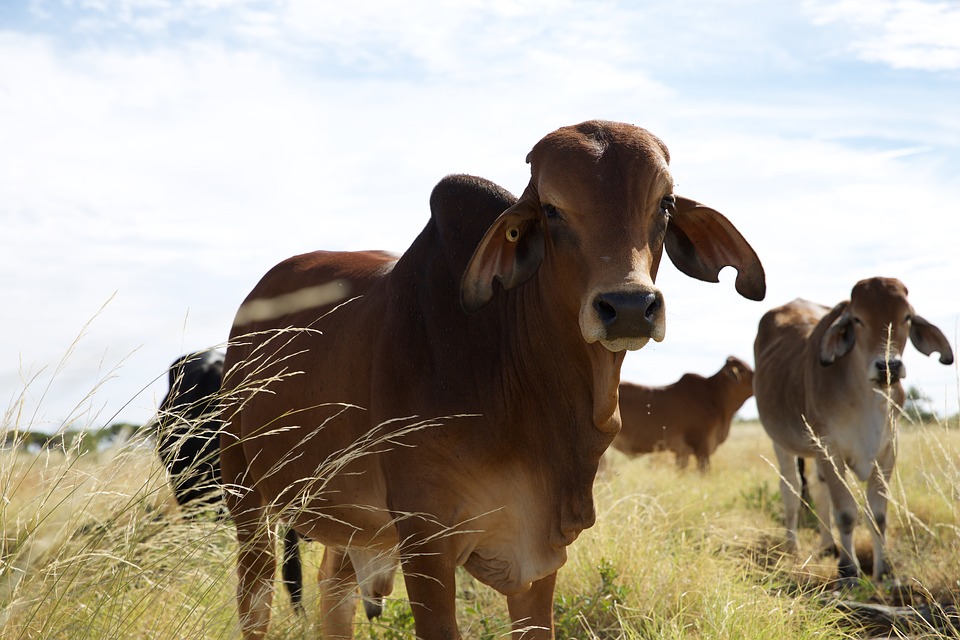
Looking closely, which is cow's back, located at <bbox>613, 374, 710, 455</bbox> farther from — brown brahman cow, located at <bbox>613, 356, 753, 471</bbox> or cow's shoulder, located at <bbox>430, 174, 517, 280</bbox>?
cow's shoulder, located at <bbox>430, 174, 517, 280</bbox>

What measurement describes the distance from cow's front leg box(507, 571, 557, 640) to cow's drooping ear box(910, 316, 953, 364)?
499cm

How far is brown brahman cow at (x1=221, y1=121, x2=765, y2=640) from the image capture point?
3.16 m

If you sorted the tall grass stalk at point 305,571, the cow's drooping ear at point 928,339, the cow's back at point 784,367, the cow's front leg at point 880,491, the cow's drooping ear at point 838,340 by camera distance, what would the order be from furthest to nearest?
the cow's back at point 784,367, the cow's drooping ear at point 838,340, the cow's front leg at point 880,491, the cow's drooping ear at point 928,339, the tall grass stalk at point 305,571

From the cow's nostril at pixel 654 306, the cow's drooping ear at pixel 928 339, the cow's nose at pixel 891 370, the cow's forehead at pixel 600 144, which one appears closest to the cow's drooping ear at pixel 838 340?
the cow's drooping ear at pixel 928 339

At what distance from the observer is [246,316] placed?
513cm

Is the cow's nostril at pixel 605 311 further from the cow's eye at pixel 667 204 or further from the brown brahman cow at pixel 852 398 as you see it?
the brown brahman cow at pixel 852 398

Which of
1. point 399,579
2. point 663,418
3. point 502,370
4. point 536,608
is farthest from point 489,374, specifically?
point 663,418

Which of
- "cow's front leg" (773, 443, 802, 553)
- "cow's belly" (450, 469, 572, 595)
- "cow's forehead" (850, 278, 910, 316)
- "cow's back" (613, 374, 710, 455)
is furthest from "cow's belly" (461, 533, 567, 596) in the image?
"cow's back" (613, 374, 710, 455)

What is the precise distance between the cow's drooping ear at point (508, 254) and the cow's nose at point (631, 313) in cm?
51

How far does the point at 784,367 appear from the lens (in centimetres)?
951

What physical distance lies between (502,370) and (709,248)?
2.76 ft

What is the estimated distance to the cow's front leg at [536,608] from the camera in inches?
146

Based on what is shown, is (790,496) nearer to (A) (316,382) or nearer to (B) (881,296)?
(B) (881,296)

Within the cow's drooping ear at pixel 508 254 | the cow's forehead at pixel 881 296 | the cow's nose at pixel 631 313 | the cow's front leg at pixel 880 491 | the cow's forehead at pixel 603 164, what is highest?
the cow's forehead at pixel 603 164
